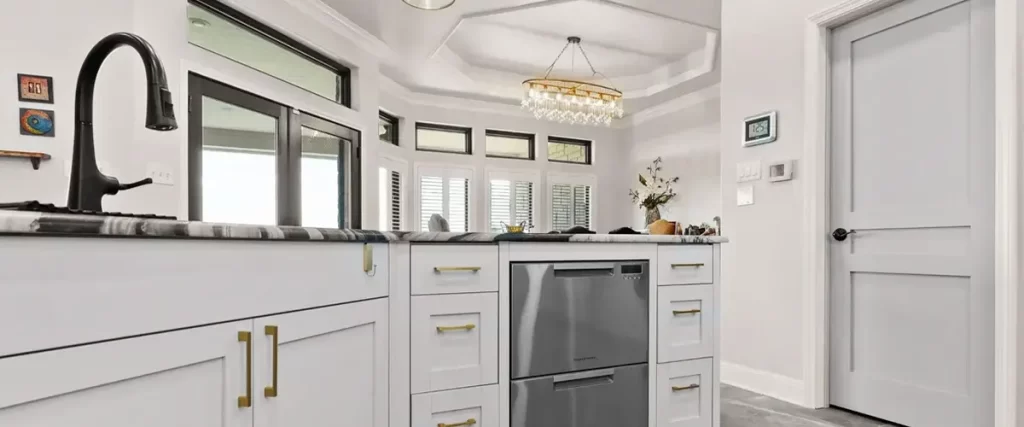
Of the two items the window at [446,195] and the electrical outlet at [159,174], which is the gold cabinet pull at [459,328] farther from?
the window at [446,195]

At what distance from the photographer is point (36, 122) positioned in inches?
104

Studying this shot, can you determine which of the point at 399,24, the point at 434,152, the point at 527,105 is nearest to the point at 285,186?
the point at 399,24

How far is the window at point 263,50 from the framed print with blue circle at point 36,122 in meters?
1.13

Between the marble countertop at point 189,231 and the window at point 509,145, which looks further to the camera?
the window at point 509,145

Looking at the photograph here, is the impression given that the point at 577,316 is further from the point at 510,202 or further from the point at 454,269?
the point at 510,202

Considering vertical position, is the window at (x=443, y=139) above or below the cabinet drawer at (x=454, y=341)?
above

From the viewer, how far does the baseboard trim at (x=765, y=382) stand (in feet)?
9.68

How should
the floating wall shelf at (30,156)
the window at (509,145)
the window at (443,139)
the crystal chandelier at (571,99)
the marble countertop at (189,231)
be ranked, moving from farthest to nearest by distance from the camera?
the window at (509,145), the window at (443,139), the crystal chandelier at (571,99), the floating wall shelf at (30,156), the marble countertop at (189,231)

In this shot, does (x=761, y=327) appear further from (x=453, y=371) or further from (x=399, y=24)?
(x=399, y=24)

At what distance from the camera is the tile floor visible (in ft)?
8.49

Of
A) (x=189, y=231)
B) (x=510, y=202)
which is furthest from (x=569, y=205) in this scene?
(x=189, y=231)

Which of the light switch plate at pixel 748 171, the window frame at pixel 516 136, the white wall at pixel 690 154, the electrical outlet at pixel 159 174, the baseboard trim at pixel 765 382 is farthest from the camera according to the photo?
the window frame at pixel 516 136

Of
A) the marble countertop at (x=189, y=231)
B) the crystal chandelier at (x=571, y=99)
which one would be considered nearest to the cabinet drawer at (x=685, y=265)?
the marble countertop at (x=189, y=231)

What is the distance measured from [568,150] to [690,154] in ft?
6.73
